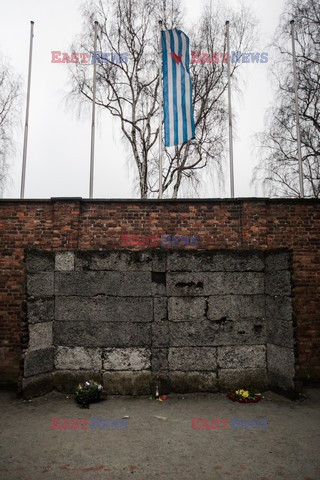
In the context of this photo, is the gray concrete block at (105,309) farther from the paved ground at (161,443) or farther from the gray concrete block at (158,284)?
the paved ground at (161,443)

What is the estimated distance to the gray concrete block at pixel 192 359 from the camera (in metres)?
6.02

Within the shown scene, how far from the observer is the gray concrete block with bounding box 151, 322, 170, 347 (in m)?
6.05

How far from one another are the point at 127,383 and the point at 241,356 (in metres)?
2.24

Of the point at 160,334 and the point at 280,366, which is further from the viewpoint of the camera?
the point at 160,334

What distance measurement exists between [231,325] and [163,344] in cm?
138

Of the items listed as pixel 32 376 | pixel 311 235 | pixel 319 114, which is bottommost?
pixel 32 376

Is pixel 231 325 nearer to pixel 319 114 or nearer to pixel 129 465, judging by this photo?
pixel 129 465

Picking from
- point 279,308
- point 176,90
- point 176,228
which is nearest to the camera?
point 279,308

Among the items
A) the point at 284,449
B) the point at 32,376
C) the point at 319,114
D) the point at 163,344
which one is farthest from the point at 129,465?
the point at 319,114

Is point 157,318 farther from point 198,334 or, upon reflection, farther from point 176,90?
point 176,90

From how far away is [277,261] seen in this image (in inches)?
236

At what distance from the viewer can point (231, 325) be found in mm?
6180

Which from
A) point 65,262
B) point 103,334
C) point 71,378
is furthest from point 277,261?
point 71,378

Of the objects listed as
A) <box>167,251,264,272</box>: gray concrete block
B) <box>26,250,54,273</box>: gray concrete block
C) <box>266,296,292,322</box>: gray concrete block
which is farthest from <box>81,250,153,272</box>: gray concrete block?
<box>266,296,292,322</box>: gray concrete block
